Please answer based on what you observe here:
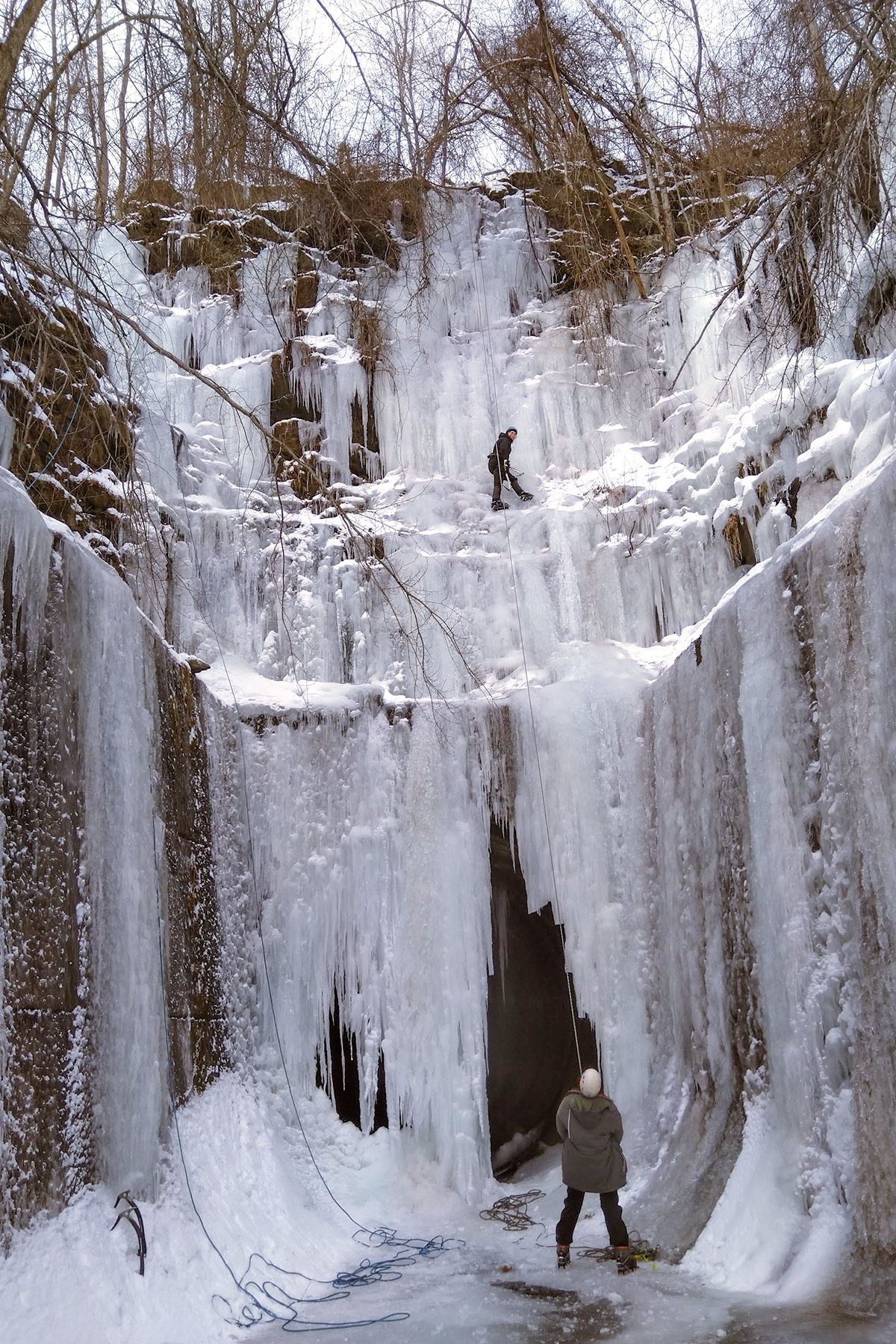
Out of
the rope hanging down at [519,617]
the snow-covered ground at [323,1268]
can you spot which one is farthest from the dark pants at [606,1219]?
the rope hanging down at [519,617]

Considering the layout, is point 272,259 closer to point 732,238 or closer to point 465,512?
point 465,512

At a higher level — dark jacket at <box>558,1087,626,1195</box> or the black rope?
dark jacket at <box>558,1087,626,1195</box>

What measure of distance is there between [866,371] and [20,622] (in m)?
5.50

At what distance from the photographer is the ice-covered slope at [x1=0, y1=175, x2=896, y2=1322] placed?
5.05m

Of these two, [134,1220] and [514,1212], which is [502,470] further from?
[134,1220]

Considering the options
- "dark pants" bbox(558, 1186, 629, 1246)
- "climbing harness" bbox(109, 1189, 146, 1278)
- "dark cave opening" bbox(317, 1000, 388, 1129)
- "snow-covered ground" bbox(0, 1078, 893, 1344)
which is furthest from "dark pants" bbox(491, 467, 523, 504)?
"climbing harness" bbox(109, 1189, 146, 1278)

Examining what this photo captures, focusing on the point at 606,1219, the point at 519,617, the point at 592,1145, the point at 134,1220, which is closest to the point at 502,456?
the point at 519,617

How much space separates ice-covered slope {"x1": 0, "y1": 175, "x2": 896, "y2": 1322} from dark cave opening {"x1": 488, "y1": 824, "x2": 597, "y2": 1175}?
6.2 inches

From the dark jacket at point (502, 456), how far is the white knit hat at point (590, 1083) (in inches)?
250

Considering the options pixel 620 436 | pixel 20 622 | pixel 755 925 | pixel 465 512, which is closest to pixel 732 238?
pixel 620 436

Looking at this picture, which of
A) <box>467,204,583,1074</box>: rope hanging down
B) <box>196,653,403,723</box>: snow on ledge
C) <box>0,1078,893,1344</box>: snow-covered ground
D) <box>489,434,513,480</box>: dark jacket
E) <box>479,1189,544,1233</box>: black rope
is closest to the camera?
<box>0,1078,893,1344</box>: snow-covered ground

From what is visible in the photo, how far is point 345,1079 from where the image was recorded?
8.02 m

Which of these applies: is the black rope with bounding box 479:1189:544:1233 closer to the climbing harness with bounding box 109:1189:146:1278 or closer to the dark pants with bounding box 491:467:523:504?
the climbing harness with bounding box 109:1189:146:1278

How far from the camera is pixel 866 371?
7.27 metres
